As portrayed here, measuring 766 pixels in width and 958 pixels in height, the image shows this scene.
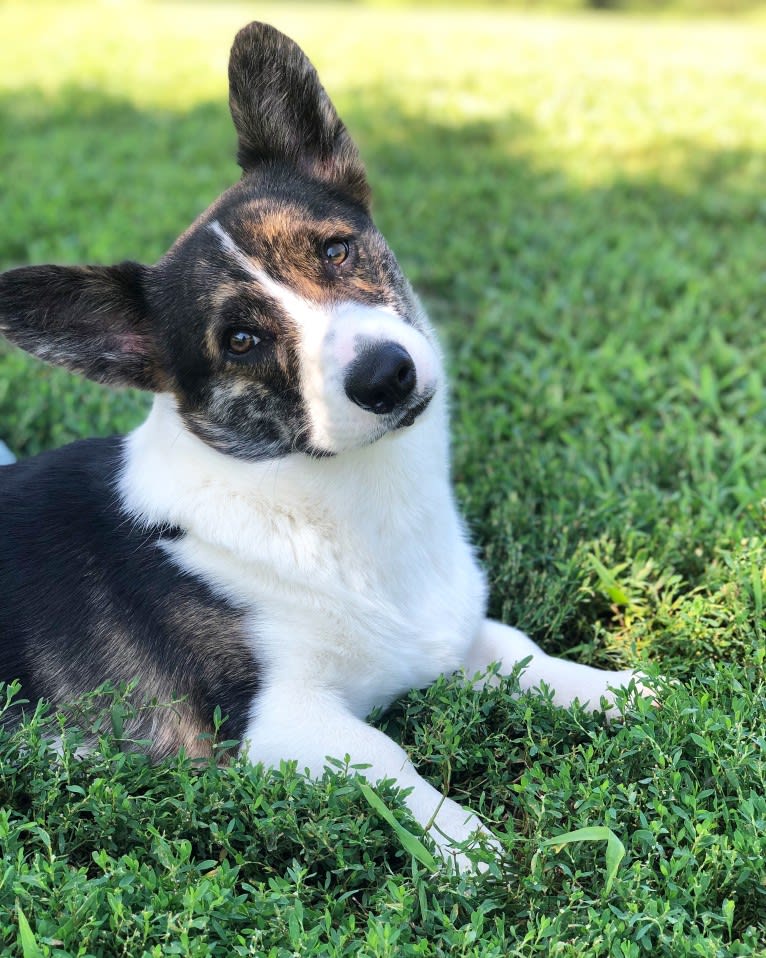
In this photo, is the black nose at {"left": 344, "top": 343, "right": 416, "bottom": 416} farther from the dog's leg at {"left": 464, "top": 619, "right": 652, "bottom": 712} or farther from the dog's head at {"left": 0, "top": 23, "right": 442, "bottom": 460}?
the dog's leg at {"left": 464, "top": 619, "right": 652, "bottom": 712}

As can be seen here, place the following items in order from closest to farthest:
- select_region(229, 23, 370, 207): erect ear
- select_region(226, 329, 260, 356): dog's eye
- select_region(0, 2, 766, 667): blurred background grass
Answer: select_region(226, 329, 260, 356): dog's eye
select_region(229, 23, 370, 207): erect ear
select_region(0, 2, 766, 667): blurred background grass

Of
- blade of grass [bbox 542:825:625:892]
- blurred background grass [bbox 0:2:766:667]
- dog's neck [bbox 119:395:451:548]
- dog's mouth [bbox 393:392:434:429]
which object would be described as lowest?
blurred background grass [bbox 0:2:766:667]

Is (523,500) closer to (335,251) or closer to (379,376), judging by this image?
(335,251)

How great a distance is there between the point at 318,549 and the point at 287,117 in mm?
1319

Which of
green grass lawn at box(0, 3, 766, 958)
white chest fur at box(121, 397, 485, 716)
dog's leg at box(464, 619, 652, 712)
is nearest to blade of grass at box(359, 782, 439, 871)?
green grass lawn at box(0, 3, 766, 958)

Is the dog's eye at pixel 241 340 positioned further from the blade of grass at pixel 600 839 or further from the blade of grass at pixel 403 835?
the blade of grass at pixel 600 839

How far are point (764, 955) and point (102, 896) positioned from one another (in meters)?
1.46

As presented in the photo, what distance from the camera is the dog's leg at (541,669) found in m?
3.27

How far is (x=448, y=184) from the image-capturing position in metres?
7.30

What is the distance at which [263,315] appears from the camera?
2.97 m

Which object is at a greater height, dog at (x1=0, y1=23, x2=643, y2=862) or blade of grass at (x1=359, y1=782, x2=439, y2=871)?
dog at (x1=0, y1=23, x2=643, y2=862)

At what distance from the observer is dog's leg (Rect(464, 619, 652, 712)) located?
10.7ft

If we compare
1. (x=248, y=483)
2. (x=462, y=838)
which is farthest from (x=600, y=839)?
(x=248, y=483)

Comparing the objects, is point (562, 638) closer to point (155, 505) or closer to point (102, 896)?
point (155, 505)
